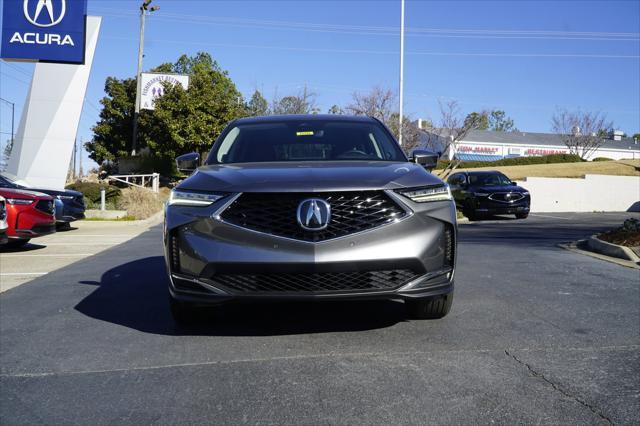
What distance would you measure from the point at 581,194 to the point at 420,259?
96.8 feet

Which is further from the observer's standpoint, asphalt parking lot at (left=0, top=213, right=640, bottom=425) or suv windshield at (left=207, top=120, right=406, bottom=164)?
suv windshield at (left=207, top=120, right=406, bottom=164)

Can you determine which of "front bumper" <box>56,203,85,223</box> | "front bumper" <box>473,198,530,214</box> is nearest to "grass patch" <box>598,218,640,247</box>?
"front bumper" <box>473,198,530,214</box>

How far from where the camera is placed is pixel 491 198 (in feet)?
64.6

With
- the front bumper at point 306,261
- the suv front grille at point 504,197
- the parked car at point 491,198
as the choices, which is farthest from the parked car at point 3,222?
the suv front grille at point 504,197

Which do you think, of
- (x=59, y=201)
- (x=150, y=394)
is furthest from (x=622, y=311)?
(x=59, y=201)

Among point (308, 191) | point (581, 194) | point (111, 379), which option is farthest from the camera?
point (581, 194)

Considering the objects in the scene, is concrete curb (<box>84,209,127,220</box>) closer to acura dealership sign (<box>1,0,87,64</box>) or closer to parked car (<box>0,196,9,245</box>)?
acura dealership sign (<box>1,0,87,64</box>)

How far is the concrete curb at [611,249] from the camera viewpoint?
8.63 m

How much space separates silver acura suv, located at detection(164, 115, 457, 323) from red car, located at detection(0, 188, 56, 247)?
684cm

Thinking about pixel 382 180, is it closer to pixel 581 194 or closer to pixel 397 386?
pixel 397 386

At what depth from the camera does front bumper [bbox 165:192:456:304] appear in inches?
153

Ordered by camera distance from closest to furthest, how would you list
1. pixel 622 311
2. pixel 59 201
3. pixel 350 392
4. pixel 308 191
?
pixel 350 392 < pixel 308 191 < pixel 622 311 < pixel 59 201

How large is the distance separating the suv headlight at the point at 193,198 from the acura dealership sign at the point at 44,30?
1627cm

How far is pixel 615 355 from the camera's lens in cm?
402
